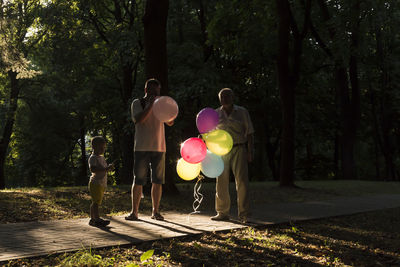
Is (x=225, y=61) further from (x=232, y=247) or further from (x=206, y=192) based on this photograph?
(x=232, y=247)

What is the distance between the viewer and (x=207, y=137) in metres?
7.87

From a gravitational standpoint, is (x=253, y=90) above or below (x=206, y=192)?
above

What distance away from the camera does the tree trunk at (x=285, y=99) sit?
17234mm

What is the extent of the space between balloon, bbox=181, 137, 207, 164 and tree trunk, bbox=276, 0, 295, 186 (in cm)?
985

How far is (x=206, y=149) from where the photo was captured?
786cm

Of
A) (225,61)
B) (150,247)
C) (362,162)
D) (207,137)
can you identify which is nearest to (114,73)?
(225,61)

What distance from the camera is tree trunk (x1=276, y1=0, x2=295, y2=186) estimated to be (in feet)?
56.5

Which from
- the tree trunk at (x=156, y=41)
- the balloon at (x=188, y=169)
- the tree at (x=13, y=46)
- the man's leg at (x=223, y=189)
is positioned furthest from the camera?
the tree at (x=13, y=46)

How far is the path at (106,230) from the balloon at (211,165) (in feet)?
2.86

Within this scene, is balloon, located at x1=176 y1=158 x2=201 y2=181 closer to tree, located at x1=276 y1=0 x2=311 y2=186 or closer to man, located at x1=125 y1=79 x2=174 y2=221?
man, located at x1=125 y1=79 x2=174 y2=221

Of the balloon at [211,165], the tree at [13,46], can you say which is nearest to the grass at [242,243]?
the balloon at [211,165]

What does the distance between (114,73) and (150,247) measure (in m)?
24.5

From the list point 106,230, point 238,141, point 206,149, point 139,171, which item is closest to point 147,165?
point 139,171

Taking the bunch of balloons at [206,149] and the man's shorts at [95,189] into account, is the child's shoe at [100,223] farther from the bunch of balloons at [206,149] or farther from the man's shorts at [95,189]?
the bunch of balloons at [206,149]
